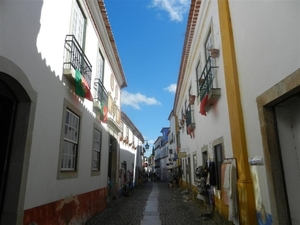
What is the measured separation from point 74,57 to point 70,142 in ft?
6.82

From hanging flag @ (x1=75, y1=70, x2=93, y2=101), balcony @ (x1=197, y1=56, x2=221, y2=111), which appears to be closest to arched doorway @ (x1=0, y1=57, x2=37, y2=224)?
hanging flag @ (x1=75, y1=70, x2=93, y2=101)

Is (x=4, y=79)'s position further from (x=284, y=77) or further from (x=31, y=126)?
(x=284, y=77)

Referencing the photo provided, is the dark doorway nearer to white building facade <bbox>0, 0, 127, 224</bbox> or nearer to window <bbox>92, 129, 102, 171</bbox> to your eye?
white building facade <bbox>0, 0, 127, 224</bbox>

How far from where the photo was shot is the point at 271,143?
3525 millimetres

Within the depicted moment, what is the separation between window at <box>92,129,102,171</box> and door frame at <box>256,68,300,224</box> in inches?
214

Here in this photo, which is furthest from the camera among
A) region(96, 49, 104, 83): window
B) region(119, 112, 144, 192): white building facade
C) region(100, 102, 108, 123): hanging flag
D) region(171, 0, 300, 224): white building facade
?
region(119, 112, 144, 192): white building facade

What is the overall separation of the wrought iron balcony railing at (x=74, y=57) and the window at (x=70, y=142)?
43.9 inches

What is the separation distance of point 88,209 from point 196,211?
383 centimetres

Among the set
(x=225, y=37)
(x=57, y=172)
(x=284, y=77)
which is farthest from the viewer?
(x=225, y=37)

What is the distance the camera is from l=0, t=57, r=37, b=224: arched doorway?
344 centimetres

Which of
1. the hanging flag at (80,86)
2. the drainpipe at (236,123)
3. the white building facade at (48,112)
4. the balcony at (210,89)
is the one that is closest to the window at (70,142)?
the white building facade at (48,112)

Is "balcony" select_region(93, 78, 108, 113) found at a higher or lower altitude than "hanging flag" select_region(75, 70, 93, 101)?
higher

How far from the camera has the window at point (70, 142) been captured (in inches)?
213

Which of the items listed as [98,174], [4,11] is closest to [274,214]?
[4,11]
